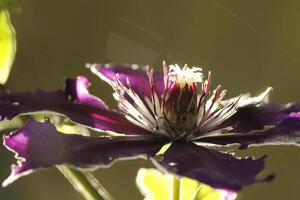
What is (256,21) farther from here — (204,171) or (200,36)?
(204,171)

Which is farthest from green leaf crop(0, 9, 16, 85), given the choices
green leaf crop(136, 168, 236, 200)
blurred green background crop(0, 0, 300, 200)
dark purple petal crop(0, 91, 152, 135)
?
blurred green background crop(0, 0, 300, 200)

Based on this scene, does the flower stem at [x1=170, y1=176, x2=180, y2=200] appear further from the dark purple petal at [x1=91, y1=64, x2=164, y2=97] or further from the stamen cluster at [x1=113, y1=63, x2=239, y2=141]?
the dark purple petal at [x1=91, y1=64, x2=164, y2=97]

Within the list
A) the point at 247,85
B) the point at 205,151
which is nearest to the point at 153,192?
the point at 205,151

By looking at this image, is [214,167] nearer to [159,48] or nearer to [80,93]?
[80,93]

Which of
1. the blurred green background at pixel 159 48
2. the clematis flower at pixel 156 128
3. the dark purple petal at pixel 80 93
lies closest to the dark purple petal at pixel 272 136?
the clematis flower at pixel 156 128

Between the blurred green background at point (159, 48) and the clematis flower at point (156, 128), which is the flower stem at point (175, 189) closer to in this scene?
the clematis flower at point (156, 128)

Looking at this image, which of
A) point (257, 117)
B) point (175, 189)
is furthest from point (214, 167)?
point (257, 117)
